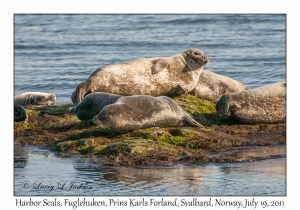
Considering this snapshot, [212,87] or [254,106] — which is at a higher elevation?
[212,87]

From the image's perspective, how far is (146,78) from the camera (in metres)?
12.6

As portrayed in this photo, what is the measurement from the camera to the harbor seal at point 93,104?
10.8m

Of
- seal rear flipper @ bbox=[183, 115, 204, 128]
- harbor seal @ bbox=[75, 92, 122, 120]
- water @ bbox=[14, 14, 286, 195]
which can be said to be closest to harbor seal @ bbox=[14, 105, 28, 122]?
harbor seal @ bbox=[75, 92, 122, 120]

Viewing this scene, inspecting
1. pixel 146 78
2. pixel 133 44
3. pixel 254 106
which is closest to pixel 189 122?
pixel 254 106

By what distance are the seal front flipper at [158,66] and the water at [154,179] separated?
3.93 metres

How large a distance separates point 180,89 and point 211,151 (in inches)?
128

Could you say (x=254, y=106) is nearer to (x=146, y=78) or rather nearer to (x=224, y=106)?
(x=224, y=106)

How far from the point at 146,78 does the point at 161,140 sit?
3096mm

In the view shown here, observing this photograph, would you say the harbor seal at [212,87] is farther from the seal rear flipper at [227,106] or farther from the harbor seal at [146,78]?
the seal rear flipper at [227,106]

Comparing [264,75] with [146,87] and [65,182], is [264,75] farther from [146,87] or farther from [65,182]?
[65,182]

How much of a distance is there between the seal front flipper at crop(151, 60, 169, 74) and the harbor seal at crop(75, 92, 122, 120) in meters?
1.84

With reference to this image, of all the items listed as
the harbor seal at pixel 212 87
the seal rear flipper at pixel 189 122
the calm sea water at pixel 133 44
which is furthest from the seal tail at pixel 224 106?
the calm sea water at pixel 133 44

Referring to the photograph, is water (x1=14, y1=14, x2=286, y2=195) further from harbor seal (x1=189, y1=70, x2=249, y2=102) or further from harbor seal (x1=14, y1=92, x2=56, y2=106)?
harbor seal (x1=189, y1=70, x2=249, y2=102)

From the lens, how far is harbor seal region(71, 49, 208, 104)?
12508 mm
